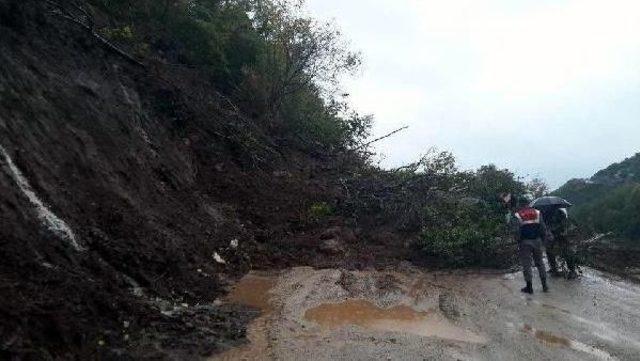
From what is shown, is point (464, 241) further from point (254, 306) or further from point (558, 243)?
point (254, 306)

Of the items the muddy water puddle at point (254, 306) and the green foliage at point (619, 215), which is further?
the green foliage at point (619, 215)

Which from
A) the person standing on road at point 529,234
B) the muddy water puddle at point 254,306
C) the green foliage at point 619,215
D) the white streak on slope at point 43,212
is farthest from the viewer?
the green foliage at point 619,215

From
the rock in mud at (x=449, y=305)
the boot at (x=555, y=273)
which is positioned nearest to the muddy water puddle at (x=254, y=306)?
the rock in mud at (x=449, y=305)

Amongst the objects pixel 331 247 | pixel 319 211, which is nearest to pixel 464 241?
pixel 331 247

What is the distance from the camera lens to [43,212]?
6.09 meters

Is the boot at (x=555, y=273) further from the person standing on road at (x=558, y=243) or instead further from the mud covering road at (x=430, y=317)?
the mud covering road at (x=430, y=317)

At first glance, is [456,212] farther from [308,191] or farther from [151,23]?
[151,23]

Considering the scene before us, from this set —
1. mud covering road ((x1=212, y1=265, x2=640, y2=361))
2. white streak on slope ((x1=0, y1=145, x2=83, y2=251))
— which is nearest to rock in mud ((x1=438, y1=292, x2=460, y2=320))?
mud covering road ((x1=212, y1=265, x2=640, y2=361))

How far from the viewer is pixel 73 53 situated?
9.66 meters

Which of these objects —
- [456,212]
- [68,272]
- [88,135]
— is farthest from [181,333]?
[456,212]

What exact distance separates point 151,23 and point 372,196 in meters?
7.27

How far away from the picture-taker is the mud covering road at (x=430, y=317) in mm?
6109

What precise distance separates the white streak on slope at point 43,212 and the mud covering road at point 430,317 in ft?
7.57

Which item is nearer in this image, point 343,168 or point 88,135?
point 88,135
